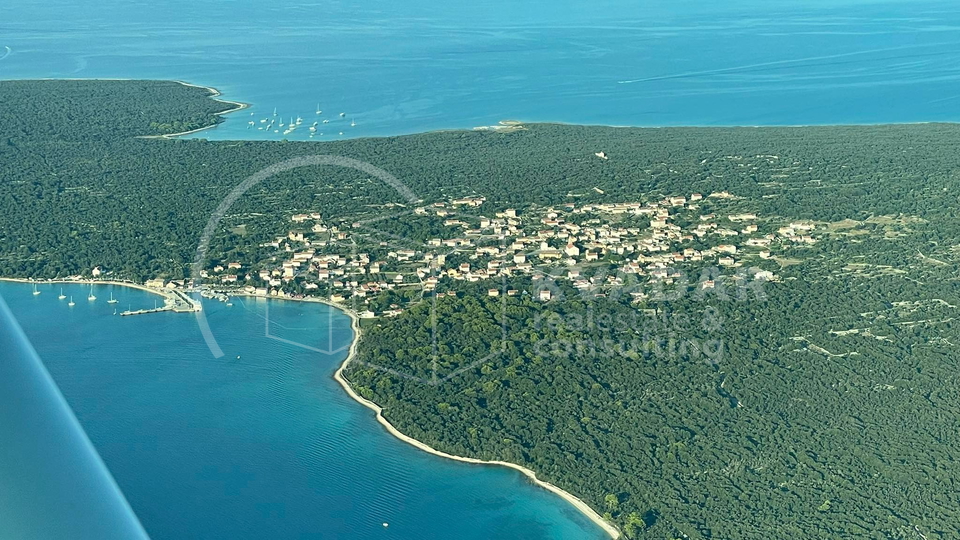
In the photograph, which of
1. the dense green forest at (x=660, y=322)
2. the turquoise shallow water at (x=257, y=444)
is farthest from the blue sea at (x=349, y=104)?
the dense green forest at (x=660, y=322)

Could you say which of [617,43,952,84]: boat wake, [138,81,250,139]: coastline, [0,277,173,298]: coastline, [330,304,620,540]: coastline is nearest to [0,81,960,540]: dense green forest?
[330,304,620,540]: coastline

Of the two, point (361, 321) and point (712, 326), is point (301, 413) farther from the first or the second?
point (712, 326)

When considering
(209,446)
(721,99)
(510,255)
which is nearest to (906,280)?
(510,255)

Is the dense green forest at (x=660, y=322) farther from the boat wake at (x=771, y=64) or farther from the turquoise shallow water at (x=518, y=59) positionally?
the boat wake at (x=771, y=64)

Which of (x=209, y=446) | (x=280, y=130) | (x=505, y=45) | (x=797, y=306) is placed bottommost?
(x=209, y=446)

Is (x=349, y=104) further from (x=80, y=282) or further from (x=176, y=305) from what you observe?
(x=176, y=305)

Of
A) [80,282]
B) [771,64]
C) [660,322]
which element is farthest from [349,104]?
[660,322]

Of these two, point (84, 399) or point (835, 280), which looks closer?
point (84, 399)
